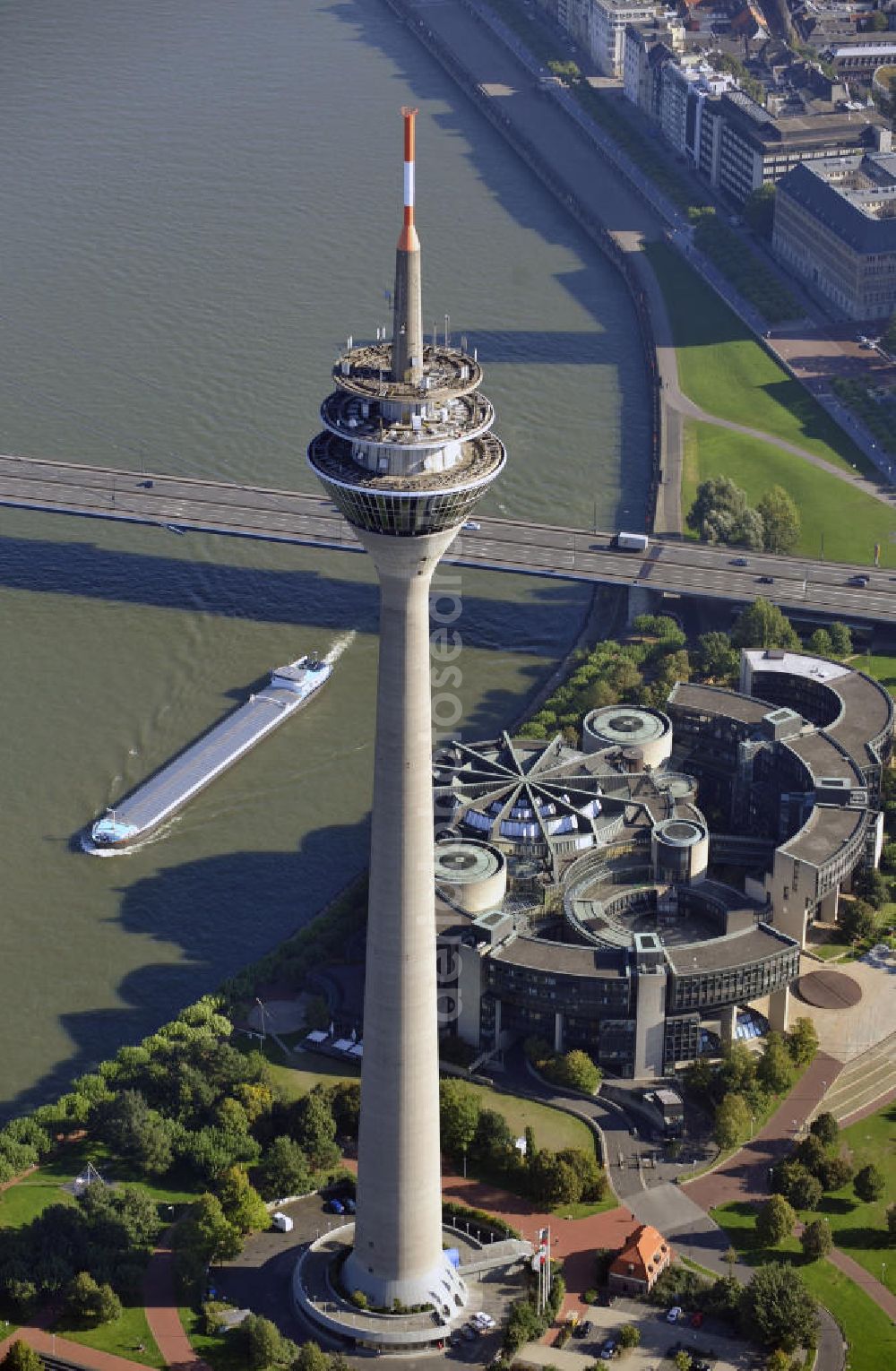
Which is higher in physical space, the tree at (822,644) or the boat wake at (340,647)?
the tree at (822,644)

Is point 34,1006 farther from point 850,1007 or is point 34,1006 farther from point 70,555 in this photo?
point 70,555

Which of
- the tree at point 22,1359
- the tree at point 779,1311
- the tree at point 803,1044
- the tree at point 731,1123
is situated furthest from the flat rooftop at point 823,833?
the tree at point 22,1359

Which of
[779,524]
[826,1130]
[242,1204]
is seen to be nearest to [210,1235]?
[242,1204]

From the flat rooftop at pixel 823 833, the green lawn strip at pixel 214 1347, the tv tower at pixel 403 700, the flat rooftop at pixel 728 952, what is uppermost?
the tv tower at pixel 403 700

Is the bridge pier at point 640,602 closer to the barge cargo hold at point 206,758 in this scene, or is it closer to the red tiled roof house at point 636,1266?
the barge cargo hold at point 206,758

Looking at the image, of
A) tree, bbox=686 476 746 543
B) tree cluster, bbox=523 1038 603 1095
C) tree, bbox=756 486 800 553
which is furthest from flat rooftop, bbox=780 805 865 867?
tree, bbox=686 476 746 543

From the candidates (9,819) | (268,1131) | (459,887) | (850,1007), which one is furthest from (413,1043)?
(9,819)
